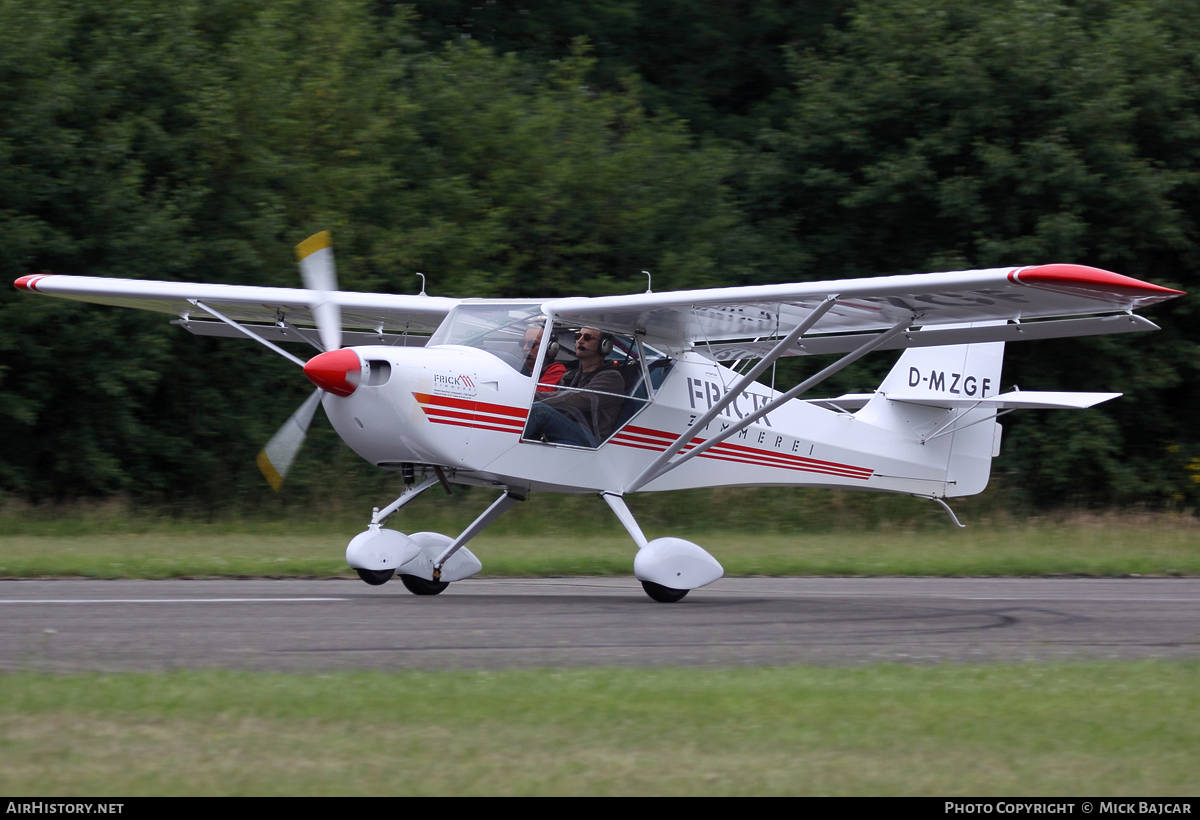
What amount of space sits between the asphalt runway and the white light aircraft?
0.87 meters

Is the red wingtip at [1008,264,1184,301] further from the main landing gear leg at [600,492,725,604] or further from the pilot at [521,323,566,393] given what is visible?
the pilot at [521,323,566,393]

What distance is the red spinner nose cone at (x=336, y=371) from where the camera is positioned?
9.26 m

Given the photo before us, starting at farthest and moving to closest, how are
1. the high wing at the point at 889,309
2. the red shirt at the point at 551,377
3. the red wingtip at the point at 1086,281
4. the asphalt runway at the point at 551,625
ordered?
1. the red shirt at the point at 551,377
2. the high wing at the point at 889,309
3. the red wingtip at the point at 1086,281
4. the asphalt runway at the point at 551,625

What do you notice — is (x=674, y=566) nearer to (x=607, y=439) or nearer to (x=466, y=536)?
(x=607, y=439)

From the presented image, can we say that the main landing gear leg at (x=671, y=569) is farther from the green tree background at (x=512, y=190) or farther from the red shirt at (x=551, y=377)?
the green tree background at (x=512, y=190)

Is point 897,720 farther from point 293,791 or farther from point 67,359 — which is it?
point 67,359

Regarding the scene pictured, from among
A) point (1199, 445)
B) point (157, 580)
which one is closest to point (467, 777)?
point (157, 580)

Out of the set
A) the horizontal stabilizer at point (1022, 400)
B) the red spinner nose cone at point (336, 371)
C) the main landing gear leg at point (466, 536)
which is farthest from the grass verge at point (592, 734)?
the horizontal stabilizer at point (1022, 400)

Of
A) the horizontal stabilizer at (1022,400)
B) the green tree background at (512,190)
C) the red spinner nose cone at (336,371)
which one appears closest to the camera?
the red spinner nose cone at (336,371)

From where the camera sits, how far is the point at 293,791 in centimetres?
420

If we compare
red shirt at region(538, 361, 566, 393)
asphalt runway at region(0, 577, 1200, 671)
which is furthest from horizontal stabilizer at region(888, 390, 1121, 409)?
red shirt at region(538, 361, 566, 393)

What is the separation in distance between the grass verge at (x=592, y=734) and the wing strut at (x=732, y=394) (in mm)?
4196

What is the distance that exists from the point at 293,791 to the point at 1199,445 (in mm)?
23355

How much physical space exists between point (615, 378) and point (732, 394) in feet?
3.52
